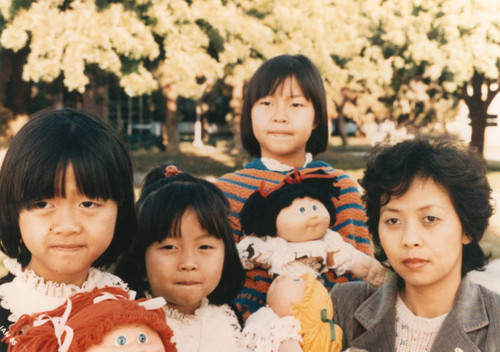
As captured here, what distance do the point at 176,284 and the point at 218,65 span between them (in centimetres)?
845

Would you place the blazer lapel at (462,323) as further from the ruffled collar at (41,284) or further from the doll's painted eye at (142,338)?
the ruffled collar at (41,284)

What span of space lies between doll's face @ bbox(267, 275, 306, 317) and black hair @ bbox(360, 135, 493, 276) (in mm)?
455

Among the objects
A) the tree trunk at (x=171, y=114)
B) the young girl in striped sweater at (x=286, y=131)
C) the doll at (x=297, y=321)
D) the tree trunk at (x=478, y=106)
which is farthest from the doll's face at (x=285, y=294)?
the tree trunk at (x=478, y=106)

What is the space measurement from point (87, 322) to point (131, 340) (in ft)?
0.45

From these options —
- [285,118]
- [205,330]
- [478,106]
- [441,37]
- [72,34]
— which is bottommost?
[205,330]

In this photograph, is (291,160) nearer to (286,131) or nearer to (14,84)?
(286,131)

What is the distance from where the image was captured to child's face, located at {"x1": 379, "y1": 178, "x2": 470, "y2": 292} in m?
2.11

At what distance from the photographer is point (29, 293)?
198 centimetres

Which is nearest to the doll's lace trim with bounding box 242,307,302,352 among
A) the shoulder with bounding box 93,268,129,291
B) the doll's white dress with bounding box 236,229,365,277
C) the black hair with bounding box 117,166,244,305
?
the black hair with bounding box 117,166,244,305

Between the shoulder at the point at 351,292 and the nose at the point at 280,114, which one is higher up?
the nose at the point at 280,114

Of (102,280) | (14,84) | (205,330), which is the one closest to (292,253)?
(205,330)

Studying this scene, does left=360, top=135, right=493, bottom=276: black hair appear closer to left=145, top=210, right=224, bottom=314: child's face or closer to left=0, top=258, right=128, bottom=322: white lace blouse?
left=145, top=210, right=224, bottom=314: child's face

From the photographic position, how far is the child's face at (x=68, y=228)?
187cm

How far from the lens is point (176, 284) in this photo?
215cm
